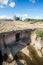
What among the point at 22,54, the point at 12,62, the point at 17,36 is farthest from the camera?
the point at 17,36

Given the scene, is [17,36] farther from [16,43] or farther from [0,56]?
[0,56]

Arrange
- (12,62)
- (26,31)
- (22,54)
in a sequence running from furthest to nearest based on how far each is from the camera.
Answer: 1. (26,31)
2. (22,54)
3. (12,62)

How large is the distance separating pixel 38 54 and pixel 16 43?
3.91 meters

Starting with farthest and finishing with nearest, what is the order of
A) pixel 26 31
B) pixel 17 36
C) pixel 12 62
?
pixel 26 31, pixel 17 36, pixel 12 62

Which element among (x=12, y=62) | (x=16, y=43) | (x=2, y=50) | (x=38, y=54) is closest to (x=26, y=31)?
(x=16, y=43)

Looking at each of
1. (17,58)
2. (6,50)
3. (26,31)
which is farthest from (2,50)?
(26,31)

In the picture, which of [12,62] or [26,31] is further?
[26,31]

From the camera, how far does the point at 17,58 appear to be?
14.0m

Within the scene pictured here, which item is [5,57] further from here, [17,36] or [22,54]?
[17,36]

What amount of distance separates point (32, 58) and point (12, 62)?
108 inches

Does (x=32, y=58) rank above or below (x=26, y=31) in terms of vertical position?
below

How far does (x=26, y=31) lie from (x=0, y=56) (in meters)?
7.95

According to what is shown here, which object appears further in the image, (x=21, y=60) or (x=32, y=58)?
(x=32, y=58)

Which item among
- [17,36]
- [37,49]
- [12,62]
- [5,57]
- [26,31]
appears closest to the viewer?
[12,62]
